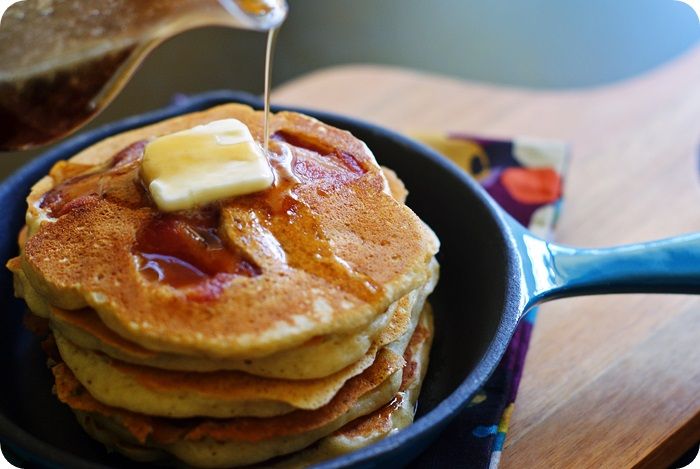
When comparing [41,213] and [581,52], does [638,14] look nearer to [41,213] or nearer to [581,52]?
[581,52]

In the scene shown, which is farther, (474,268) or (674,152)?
(674,152)

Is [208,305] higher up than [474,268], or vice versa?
[208,305]

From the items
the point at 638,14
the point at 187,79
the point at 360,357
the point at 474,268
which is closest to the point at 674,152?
the point at 474,268

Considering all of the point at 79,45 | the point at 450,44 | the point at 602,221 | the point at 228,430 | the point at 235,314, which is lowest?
the point at 450,44

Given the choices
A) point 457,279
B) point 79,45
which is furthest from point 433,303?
point 79,45

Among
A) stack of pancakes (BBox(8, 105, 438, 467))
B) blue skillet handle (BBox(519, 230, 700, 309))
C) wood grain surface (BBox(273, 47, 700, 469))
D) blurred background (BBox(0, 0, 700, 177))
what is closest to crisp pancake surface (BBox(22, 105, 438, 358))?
stack of pancakes (BBox(8, 105, 438, 467))

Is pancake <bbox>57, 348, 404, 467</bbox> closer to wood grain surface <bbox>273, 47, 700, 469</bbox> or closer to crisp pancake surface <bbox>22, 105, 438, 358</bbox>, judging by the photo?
crisp pancake surface <bbox>22, 105, 438, 358</bbox>

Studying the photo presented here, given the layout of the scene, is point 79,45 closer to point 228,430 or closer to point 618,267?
point 228,430

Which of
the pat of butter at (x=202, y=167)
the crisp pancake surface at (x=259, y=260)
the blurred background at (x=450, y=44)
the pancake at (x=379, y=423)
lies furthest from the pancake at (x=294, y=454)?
the blurred background at (x=450, y=44)
